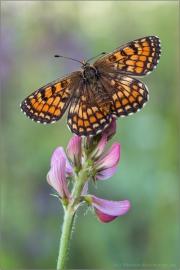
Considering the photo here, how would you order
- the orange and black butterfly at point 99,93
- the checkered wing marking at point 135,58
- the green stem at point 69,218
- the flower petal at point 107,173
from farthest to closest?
the checkered wing marking at point 135,58
the orange and black butterfly at point 99,93
the flower petal at point 107,173
the green stem at point 69,218

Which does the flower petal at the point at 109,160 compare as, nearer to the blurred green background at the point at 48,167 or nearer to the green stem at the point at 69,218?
the green stem at the point at 69,218

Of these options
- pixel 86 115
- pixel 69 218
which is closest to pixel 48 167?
pixel 86 115

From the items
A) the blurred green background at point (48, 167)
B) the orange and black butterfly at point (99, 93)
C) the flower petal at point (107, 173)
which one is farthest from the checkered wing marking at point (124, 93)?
the blurred green background at point (48, 167)

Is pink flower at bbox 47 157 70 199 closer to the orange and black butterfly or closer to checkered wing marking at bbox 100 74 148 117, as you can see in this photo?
the orange and black butterfly

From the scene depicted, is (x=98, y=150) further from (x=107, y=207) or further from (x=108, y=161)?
(x=107, y=207)

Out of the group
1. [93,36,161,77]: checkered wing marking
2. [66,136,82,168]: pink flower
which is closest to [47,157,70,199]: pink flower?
[66,136,82,168]: pink flower
